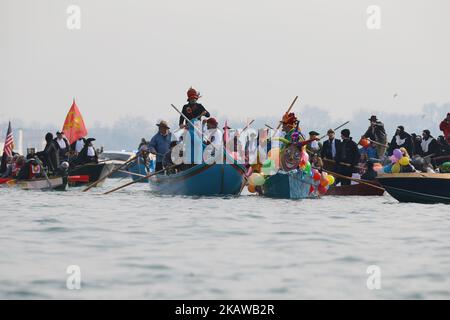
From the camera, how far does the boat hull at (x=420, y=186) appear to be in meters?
21.7

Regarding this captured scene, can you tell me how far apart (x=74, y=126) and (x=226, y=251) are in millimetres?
30220

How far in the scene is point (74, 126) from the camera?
42094 millimetres

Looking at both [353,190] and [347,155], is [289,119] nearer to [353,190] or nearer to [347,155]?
[353,190]

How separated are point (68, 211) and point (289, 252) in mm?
8711

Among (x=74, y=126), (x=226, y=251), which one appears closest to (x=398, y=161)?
(x=226, y=251)

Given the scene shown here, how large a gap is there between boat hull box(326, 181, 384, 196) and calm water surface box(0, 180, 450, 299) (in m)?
6.36

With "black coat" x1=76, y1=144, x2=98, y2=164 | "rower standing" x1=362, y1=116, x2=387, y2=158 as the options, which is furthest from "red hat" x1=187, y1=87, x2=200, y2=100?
"black coat" x1=76, y1=144, x2=98, y2=164

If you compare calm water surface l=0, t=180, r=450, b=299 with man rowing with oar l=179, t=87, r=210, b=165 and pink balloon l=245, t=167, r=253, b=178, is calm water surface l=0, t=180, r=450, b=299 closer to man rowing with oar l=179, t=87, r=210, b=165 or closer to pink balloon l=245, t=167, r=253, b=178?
man rowing with oar l=179, t=87, r=210, b=165

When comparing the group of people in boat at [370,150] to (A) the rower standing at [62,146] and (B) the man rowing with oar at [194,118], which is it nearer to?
(B) the man rowing with oar at [194,118]

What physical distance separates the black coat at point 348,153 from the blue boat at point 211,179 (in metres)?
4.05

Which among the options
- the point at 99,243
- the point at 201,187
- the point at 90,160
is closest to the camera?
the point at 99,243
